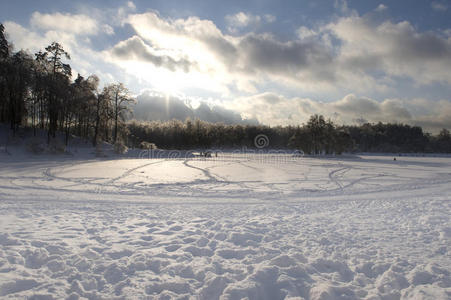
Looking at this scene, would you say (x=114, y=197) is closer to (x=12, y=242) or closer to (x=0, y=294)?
(x=12, y=242)

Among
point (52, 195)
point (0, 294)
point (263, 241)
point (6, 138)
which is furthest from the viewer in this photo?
point (6, 138)

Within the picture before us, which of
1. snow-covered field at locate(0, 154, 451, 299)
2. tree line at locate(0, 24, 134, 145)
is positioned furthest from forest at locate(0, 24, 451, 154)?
snow-covered field at locate(0, 154, 451, 299)

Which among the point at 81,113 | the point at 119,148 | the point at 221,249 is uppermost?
the point at 81,113

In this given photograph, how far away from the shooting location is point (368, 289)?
3232 millimetres

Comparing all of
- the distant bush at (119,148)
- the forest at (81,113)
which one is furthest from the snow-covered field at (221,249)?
the forest at (81,113)

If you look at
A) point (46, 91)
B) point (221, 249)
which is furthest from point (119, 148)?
point (221, 249)

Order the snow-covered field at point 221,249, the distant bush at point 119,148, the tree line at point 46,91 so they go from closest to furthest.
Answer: the snow-covered field at point 221,249 → the tree line at point 46,91 → the distant bush at point 119,148

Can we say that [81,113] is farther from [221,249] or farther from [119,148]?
[221,249]

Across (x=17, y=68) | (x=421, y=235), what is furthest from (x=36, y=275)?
(x=17, y=68)

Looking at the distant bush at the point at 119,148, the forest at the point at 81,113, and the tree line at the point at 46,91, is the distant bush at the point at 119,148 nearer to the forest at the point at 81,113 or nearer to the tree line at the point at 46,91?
the forest at the point at 81,113

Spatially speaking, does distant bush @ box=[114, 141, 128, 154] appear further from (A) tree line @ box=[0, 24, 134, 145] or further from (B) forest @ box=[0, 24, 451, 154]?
(A) tree line @ box=[0, 24, 134, 145]

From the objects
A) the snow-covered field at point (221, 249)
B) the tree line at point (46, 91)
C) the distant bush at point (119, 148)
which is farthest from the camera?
the distant bush at point (119, 148)

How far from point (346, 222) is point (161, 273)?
497 centimetres

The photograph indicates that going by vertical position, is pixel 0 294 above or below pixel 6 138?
below
